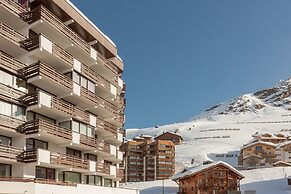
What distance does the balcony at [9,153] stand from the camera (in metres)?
25.5

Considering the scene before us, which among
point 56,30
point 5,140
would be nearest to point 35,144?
point 5,140

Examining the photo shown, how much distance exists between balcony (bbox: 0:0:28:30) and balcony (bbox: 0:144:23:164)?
8887mm

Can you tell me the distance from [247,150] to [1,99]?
373 feet

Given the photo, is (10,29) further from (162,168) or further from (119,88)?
(162,168)

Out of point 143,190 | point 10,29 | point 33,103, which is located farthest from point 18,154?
point 143,190

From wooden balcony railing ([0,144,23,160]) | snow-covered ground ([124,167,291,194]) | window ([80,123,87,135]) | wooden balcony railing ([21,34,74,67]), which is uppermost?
wooden balcony railing ([21,34,74,67])

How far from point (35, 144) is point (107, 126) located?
12261mm

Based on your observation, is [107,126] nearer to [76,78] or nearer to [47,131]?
[76,78]

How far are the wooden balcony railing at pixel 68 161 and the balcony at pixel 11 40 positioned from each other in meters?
7.73

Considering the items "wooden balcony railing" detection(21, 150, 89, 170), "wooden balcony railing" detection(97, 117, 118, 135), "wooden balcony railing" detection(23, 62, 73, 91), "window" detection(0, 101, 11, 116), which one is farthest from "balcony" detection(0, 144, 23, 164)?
"wooden balcony railing" detection(97, 117, 118, 135)

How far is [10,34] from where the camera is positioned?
89.6 feet

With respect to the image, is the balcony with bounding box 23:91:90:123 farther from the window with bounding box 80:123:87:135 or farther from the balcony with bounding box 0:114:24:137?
the balcony with bounding box 0:114:24:137

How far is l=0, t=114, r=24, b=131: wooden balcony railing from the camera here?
25.9 m

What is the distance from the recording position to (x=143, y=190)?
78812mm
